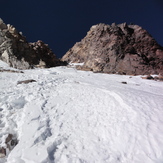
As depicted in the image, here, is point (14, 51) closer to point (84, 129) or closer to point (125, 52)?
point (125, 52)

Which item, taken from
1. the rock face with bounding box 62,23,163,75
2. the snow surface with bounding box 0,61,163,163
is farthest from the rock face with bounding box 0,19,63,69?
the snow surface with bounding box 0,61,163,163

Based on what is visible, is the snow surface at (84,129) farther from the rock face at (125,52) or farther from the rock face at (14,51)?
the rock face at (14,51)

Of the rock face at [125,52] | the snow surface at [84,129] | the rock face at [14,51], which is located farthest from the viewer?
the rock face at [14,51]

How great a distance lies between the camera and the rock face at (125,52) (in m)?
24.7

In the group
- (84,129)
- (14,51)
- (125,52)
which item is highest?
(125,52)

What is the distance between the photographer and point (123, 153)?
131 inches

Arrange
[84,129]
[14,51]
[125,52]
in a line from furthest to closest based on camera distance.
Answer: [14,51] < [125,52] < [84,129]

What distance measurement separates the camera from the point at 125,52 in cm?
2756

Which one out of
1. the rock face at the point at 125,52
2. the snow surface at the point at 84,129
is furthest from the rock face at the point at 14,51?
the snow surface at the point at 84,129

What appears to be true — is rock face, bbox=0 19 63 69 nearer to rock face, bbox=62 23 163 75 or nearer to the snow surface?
rock face, bbox=62 23 163 75

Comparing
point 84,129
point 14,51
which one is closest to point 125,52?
point 84,129

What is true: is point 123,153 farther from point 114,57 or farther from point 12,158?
point 114,57

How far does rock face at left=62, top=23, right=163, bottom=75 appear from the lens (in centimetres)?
2473

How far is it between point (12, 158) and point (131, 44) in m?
32.9
